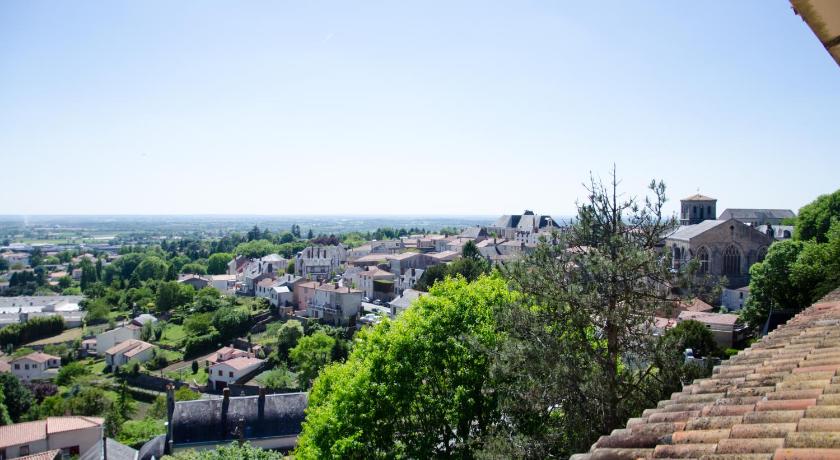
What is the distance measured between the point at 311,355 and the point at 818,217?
4366 centimetres

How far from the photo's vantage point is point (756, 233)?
48906mm

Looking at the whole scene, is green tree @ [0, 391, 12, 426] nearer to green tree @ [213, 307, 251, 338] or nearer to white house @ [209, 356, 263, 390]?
white house @ [209, 356, 263, 390]

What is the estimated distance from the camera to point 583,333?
35.5 ft

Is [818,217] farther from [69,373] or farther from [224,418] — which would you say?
[69,373]

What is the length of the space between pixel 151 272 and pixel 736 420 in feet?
363

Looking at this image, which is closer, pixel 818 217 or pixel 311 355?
pixel 311 355

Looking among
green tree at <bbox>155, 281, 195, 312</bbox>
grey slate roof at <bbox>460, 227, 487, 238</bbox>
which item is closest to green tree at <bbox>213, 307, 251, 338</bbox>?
green tree at <bbox>155, 281, 195, 312</bbox>

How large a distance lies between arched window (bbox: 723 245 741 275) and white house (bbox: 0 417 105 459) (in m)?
48.1

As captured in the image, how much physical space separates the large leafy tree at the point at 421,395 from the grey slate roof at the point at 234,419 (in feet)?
55.4

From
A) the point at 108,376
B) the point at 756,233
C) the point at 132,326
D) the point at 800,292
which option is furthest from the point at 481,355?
the point at 132,326

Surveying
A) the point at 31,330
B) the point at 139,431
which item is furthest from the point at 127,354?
the point at 31,330

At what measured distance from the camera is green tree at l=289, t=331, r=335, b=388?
41.0 m

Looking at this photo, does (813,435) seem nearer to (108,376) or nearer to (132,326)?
(108,376)

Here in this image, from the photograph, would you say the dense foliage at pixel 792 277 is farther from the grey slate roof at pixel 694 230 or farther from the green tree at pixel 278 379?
the green tree at pixel 278 379
